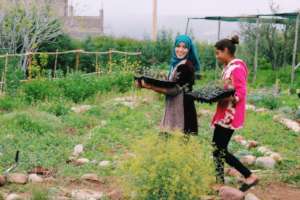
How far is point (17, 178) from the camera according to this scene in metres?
5.68

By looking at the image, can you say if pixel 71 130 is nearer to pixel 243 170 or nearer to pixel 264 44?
pixel 243 170

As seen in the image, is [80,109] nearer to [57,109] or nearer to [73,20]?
[57,109]

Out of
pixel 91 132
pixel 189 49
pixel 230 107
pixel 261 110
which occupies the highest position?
pixel 189 49

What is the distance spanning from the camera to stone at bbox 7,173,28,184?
566 centimetres

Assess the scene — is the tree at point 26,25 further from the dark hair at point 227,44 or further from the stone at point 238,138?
the dark hair at point 227,44

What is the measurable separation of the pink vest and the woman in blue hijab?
260 mm

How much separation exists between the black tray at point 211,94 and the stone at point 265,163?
1728 millimetres

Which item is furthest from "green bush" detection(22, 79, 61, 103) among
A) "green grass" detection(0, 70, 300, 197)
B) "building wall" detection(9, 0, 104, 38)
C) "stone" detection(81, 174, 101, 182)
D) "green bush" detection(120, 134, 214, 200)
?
"building wall" detection(9, 0, 104, 38)

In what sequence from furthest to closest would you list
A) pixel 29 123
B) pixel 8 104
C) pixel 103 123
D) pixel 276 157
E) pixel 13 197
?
1. pixel 8 104
2. pixel 103 123
3. pixel 29 123
4. pixel 276 157
5. pixel 13 197

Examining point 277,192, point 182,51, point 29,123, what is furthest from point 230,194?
point 29,123

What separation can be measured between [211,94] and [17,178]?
1949 millimetres

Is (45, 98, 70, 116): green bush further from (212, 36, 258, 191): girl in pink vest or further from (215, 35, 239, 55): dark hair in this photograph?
(215, 35, 239, 55): dark hair

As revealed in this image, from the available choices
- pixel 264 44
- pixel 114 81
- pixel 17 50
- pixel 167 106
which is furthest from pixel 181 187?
pixel 264 44

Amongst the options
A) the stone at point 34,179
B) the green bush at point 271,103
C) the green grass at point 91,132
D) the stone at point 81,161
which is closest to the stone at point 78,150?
the green grass at point 91,132
